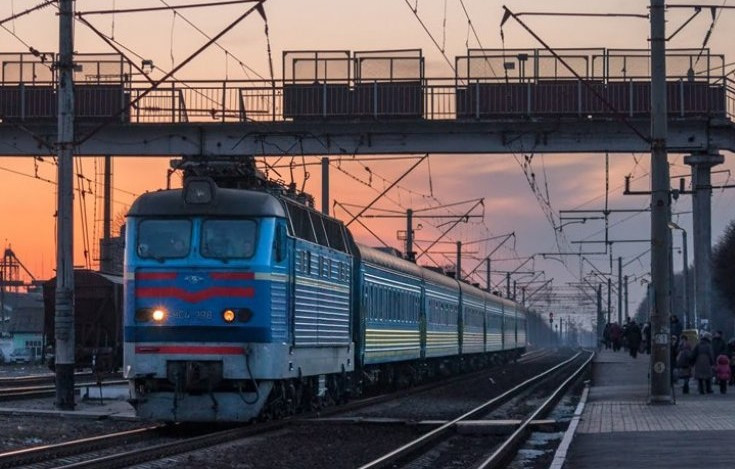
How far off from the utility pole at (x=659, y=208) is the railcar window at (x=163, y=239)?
1041 cm

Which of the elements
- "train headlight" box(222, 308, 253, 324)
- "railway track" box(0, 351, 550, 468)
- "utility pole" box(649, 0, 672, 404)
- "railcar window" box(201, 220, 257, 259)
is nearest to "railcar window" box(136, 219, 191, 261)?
"railcar window" box(201, 220, 257, 259)

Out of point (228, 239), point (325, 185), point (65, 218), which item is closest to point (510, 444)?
point (228, 239)

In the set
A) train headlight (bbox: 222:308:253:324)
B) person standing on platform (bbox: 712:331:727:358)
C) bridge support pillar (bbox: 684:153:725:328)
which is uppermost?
bridge support pillar (bbox: 684:153:725:328)

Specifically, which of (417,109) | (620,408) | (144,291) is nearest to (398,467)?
(144,291)

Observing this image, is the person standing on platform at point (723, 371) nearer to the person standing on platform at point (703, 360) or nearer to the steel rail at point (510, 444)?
the person standing on platform at point (703, 360)

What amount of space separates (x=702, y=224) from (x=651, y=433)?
18.8 m

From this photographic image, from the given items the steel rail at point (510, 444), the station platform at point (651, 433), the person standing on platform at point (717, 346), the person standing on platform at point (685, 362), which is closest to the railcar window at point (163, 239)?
the steel rail at point (510, 444)

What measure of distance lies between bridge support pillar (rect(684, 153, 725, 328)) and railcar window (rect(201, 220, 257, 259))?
58.8ft

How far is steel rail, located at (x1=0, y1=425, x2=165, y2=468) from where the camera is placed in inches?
672

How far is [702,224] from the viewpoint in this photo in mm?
39156

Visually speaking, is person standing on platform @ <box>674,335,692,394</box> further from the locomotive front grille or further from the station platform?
the locomotive front grille

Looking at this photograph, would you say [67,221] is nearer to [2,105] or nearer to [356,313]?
[356,313]

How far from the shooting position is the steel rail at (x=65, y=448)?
17.1 m

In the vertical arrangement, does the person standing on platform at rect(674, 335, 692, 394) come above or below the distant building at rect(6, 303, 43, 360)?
below
